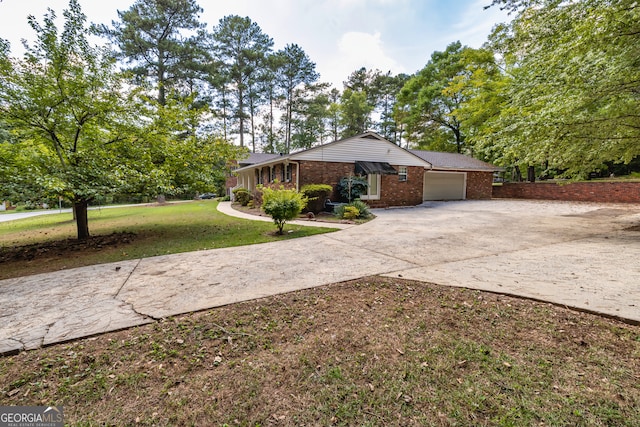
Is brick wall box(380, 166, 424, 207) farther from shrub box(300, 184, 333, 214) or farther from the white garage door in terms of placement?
shrub box(300, 184, 333, 214)

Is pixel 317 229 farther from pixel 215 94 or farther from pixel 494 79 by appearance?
pixel 215 94

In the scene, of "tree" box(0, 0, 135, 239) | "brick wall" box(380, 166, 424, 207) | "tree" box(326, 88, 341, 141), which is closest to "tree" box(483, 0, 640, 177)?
"brick wall" box(380, 166, 424, 207)

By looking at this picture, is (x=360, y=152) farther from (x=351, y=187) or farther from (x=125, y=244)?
(x=125, y=244)

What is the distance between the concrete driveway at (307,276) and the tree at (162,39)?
16.8 metres

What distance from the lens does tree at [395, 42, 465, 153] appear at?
23750mm

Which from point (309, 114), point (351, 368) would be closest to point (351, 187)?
point (351, 368)

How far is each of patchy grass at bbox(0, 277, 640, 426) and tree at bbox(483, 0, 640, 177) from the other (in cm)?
601

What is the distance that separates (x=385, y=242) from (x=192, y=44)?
22.3 m

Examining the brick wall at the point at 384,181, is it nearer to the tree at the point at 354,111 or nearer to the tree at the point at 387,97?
the tree at the point at 354,111

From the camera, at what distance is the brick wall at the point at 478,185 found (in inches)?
767

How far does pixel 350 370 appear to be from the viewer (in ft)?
6.82

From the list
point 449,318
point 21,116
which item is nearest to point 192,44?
point 21,116

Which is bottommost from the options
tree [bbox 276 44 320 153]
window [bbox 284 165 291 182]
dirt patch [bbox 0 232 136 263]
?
dirt patch [bbox 0 232 136 263]

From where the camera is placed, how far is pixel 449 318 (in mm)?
2787
